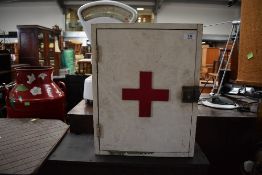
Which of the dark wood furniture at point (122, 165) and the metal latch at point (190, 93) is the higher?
the metal latch at point (190, 93)

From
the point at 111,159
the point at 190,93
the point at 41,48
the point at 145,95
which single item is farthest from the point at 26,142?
the point at 41,48

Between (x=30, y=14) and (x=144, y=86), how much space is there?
32.1ft

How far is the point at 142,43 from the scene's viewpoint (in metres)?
1.02

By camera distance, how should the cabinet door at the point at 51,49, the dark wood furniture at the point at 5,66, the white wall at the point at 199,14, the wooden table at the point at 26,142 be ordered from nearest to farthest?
the wooden table at the point at 26,142, the dark wood furniture at the point at 5,66, the cabinet door at the point at 51,49, the white wall at the point at 199,14

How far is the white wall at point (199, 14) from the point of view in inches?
360

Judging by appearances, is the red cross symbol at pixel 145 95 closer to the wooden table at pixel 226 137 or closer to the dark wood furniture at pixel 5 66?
the wooden table at pixel 226 137

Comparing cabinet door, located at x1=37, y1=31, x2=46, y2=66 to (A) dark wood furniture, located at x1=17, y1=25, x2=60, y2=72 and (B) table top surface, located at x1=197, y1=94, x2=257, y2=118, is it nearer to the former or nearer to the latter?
(A) dark wood furniture, located at x1=17, y1=25, x2=60, y2=72

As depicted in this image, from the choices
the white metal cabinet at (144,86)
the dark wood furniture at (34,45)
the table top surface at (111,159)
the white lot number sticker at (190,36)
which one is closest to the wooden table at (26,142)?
the table top surface at (111,159)

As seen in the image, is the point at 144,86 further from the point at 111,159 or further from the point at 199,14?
the point at 199,14

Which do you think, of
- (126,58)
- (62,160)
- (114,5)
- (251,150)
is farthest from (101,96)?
(251,150)

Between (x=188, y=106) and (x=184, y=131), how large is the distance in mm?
122

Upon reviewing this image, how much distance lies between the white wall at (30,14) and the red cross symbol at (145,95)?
29.5ft

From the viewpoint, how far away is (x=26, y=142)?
1204 mm

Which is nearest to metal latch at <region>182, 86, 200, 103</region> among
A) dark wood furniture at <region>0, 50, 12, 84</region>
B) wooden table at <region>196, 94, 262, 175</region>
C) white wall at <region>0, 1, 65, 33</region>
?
wooden table at <region>196, 94, 262, 175</region>
